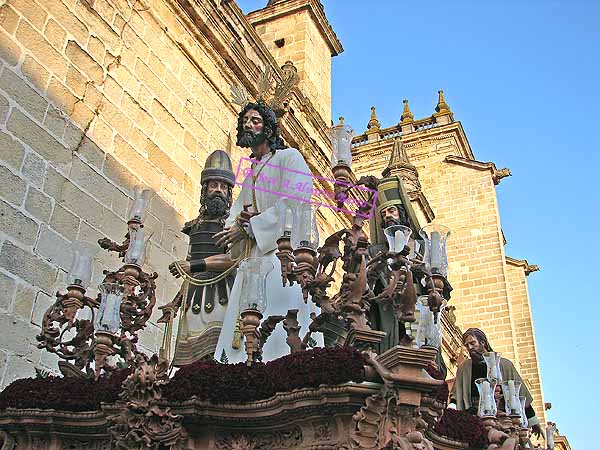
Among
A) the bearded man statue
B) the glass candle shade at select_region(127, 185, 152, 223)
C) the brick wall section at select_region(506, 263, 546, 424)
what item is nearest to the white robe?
the bearded man statue

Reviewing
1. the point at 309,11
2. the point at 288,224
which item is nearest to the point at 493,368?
the point at 288,224

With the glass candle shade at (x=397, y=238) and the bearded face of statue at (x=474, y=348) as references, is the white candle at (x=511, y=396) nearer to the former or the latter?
the bearded face of statue at (x=474, y=348)

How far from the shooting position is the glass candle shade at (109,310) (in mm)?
3730

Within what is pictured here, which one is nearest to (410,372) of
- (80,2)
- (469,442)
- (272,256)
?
(469,442)

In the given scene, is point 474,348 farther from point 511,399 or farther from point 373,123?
point 373,123

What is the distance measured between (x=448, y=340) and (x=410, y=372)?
45.3ft

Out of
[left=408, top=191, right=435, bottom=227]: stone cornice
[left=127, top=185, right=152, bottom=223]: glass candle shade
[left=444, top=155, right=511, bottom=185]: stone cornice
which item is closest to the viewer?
[left=127, top=185, right=152, bottom=223]: glass candle shade

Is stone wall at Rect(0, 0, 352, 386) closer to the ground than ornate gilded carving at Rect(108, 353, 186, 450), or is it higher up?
higher up

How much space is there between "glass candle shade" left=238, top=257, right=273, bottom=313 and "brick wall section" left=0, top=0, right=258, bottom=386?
238cm

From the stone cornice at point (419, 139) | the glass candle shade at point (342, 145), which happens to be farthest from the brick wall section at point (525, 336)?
the glass candle shade at point (342, 145)

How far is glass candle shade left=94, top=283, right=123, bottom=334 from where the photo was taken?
3.73 metres

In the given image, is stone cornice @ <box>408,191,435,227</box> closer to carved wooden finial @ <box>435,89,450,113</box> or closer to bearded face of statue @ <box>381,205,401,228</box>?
carved wooden finial @ <box>435,89,450,113</box>

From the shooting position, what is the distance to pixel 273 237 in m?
3.85

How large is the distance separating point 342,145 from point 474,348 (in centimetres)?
265
